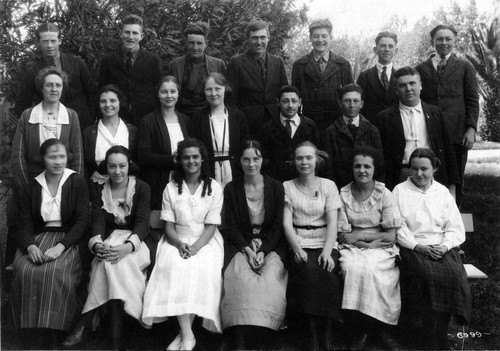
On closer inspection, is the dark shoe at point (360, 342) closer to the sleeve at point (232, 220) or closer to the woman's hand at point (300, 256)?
the woman's hand at point (300, 256)

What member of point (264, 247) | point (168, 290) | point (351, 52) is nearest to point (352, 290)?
point (264, 247)

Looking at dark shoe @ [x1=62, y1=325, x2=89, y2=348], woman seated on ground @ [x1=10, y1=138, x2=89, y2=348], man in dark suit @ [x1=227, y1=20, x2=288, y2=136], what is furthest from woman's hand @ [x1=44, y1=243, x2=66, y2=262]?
man in dark suit @ [x1=227, y1=20, x2=288, y2=136]

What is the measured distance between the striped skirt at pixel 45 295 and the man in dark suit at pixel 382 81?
3.37 metres

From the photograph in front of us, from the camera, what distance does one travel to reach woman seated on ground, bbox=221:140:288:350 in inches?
156

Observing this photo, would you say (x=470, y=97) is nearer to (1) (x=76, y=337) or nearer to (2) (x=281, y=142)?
(2) (x=281, y=142)

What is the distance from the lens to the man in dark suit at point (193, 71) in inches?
215

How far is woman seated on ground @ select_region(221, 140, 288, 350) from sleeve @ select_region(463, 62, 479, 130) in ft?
7.57

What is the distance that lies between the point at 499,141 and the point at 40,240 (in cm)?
1491

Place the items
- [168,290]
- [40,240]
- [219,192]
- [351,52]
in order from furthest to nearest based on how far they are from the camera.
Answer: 1. [351,52]
2. [219,192]
3. [40,240]
4. [168,290]

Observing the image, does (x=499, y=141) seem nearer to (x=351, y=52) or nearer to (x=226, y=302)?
(x=351, y=52)

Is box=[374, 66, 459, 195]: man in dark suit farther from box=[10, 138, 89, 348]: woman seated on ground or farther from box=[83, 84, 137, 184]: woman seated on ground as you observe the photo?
box=[10, 138, 89, 348]: woman seated on ground

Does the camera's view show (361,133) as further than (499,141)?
No

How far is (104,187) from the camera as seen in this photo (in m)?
4.66

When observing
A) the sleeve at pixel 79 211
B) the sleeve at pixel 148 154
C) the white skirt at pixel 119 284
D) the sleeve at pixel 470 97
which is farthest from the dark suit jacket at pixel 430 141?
the sleeve at pixel 79 211
